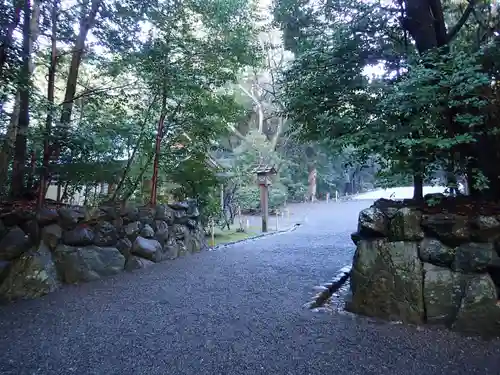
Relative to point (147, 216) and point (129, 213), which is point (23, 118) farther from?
point (147, 216)

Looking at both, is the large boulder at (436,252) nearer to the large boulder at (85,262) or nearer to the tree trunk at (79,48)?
the large boulder at (85,262)

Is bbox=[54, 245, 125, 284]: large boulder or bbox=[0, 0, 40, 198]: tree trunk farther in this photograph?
bbox=[54, 245, 125, 284]: large boulder

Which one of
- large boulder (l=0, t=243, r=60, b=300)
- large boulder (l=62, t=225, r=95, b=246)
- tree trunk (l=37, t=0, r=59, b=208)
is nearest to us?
large boulder (l=0, t=243, r=60, b=300)

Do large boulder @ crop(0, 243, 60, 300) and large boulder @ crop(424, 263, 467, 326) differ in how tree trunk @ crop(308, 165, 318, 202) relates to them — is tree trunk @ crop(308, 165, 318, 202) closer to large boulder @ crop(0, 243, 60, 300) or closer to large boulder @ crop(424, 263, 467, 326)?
large boulder @ crop(0, 243, 60, 300)

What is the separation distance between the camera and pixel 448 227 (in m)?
2.45

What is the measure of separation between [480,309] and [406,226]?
2.31 ft

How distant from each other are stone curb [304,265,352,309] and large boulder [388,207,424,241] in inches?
35.3

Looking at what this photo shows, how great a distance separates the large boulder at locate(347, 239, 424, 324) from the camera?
97.7 inches

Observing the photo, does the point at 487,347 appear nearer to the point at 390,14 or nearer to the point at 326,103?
the point at 326,103

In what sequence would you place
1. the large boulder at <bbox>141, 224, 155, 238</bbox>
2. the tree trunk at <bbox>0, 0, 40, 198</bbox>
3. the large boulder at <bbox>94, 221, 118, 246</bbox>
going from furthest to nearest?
the large boulder at <bbox>141, 224, 155, 238</bbox>, the large boulder at <bbox>94, 221, 118, 246</bbox>, the tree trunk at <bbox>0, 0, 40, 198</bbox>

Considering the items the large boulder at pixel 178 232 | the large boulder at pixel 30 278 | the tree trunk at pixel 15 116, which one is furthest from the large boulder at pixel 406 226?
the tree trunk at pixel 15 116

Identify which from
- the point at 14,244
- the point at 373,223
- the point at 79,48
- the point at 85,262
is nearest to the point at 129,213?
the point at 85,262

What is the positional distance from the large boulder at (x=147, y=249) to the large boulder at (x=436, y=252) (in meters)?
3.32

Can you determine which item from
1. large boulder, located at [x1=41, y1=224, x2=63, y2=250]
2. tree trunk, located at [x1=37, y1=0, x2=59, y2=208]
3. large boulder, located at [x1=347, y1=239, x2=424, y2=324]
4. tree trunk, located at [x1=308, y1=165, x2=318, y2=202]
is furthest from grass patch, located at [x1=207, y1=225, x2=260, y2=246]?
tree trunk, located at [x1=308, y1=165, x2=318, y2=202]
